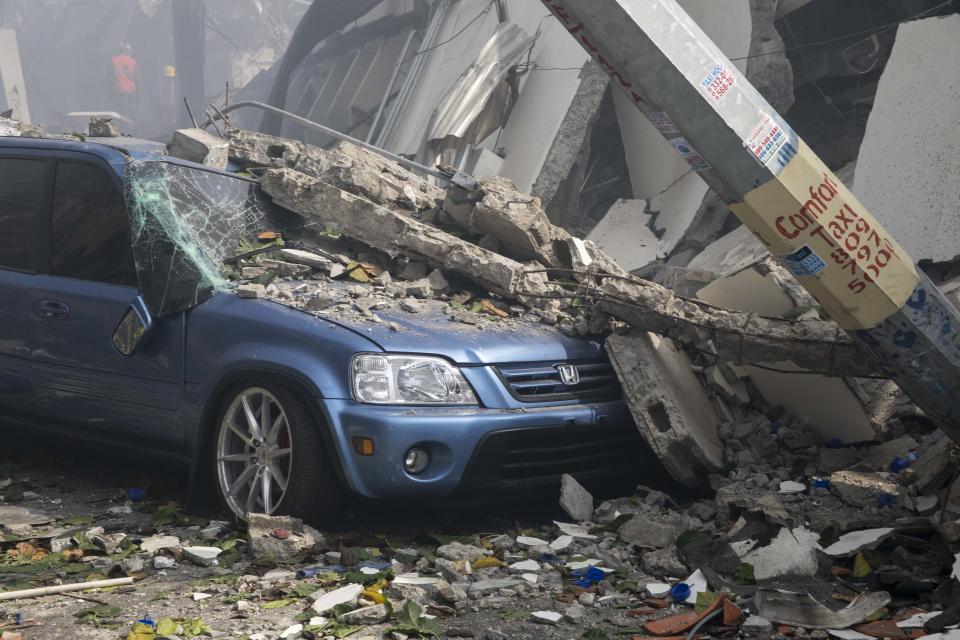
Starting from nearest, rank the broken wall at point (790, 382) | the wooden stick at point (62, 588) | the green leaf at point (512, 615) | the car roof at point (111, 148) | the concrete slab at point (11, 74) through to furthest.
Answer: the green leaf at point (512, 615)
the wooden stick at point (62, 588)
the car roof at point (111, 148)
the broken wall at point (790, 382)
the concrete slab at point (11, 74)

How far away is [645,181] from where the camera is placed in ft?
35.9

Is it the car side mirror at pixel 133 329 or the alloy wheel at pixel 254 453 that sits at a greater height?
the car side mirror at pixel 133 329

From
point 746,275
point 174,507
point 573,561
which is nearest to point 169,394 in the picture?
point 174,507

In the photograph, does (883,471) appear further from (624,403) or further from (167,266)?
(167,266)

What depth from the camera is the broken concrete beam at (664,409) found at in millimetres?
5094

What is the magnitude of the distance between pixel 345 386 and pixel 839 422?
265 cm

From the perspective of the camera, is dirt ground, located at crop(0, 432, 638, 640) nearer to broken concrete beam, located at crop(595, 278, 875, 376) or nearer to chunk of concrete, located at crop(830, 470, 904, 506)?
broken concrete beam, located at crop(595, 278, 875, 376)

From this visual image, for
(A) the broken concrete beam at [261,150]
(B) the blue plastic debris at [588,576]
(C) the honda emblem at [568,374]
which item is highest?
(A) the broken concrete beam at [261,150]

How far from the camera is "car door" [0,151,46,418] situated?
552cm

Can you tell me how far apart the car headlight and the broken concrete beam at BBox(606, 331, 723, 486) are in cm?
93

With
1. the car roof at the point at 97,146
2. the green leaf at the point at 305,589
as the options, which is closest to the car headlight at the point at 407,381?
the green leaf at the point at 305,589

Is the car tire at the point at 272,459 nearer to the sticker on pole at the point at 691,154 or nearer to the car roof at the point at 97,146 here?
the car roof at the point at 97,146

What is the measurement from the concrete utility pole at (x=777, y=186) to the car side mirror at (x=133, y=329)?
227 centimetres

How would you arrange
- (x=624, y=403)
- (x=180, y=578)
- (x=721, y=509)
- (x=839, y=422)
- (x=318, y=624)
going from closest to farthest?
(x=318, y=624)
(x=180, y=578)
(x=721, y=509)
(x=624, y=403)
(x=839, y=422)
